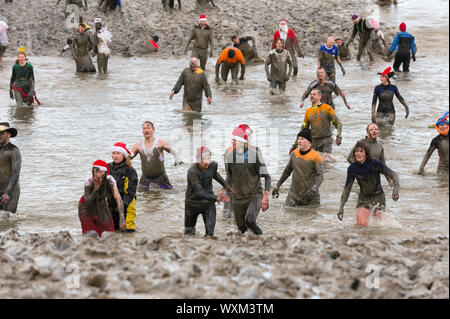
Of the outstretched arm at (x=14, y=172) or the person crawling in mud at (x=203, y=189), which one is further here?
the outstretched arm at (x=14, y=172)

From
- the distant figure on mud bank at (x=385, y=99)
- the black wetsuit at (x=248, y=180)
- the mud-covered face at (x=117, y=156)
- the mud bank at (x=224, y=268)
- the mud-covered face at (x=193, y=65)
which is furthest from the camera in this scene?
the mud-covered face at (x=193, y=65)

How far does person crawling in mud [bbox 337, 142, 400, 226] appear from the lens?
11.2 meters

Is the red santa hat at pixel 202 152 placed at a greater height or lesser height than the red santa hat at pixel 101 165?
greater

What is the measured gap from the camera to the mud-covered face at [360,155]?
11.2m

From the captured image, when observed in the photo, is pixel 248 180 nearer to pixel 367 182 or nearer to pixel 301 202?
pixel 367 182

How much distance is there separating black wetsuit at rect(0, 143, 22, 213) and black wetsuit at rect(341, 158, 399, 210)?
477cm

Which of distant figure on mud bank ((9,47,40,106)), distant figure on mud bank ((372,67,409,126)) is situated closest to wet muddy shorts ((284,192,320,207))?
distant figure on mud bank ((372,67,409,126))

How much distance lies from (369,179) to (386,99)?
6.55 m

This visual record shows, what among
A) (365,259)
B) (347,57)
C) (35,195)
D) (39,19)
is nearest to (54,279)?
(365,259)

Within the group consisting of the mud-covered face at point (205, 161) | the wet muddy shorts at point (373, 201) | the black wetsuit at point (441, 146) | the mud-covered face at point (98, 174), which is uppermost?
the mud-covered face at point (205, 161)

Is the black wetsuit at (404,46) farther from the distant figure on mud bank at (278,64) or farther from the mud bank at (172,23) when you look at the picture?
the distant figure on mud bank at (278,64)

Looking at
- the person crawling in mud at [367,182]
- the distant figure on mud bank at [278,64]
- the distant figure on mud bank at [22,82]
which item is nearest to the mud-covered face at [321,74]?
the person crawling in mud at [367,182]

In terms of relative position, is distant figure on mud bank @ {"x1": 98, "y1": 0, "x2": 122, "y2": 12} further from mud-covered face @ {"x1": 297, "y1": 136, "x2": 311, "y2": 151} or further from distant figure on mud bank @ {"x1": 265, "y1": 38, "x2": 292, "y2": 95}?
mud-covered face @ {"x1": 297, "y1": 136, "x2": 311, "y2": 151}

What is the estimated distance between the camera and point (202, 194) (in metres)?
10.4
